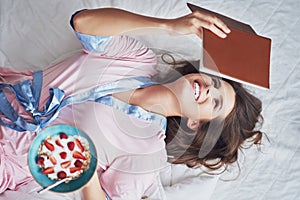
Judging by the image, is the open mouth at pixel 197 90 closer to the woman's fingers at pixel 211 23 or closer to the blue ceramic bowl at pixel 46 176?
the woman's fingers at pixel 211 23

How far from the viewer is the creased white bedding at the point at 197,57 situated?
4.22 ft

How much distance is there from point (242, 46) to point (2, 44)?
62 centimetres

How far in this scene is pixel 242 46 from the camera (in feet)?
3.39

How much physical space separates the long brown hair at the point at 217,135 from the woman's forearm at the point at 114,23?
0.20 meters

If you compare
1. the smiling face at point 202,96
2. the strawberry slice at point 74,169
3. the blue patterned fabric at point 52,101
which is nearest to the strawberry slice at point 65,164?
the strawberry slice at point 74,169

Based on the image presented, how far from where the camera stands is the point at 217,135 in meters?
1.18

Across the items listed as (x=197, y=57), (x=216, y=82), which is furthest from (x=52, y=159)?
(x=197, y=57)

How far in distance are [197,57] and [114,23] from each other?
347mm

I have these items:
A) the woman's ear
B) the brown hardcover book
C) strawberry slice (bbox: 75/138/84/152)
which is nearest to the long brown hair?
the woman's ear

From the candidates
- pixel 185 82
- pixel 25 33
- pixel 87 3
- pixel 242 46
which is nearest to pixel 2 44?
pixel 25 33

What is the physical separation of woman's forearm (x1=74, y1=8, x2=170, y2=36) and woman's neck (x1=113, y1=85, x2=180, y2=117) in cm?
14

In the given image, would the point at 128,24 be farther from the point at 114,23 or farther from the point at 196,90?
the point at 196,90

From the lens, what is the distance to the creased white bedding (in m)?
1.29

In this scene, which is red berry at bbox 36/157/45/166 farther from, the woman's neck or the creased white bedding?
the creased white bedding
